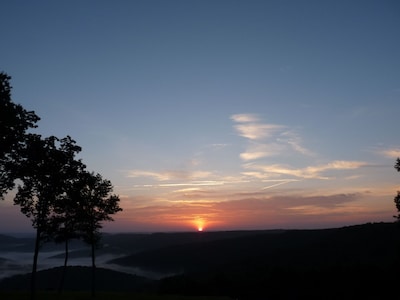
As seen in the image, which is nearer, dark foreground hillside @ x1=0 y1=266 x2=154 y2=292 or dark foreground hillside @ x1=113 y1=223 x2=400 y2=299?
dark foreground hillside @ x1=113 y1=223 x2=400 y2=299

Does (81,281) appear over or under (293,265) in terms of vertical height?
under

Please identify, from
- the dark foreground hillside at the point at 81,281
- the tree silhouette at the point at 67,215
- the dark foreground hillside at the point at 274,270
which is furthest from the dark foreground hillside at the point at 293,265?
the tree silhouette at the point at 67,215

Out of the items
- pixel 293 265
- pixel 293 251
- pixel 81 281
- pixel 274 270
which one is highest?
pixel 293 251

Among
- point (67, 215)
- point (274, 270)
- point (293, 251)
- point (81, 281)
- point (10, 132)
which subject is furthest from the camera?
point (293, 251)

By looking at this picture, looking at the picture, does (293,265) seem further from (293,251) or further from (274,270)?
(274,270)

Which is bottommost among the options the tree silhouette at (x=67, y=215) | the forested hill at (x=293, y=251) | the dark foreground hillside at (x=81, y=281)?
the dark foreground hillside at (x=81, y=281)

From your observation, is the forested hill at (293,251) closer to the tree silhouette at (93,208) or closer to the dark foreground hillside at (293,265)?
the dark foreground hillside at (293,265)

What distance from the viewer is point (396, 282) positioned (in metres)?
67.6

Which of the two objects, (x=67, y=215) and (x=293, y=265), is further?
(x=293, y=265)

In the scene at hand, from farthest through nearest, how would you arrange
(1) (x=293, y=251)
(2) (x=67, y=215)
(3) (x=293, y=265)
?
(1) (x=293, y=251) < (3) (x=293, y=265) < (2) (x=67, y=215)

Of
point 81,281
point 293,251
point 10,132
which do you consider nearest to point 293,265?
point 293,251

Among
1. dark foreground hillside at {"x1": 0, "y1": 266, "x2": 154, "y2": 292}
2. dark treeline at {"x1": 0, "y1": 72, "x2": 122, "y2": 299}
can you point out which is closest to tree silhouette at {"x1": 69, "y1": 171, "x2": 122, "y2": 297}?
dark treeline at {"x1": 0, "y1": 72, "x2": 122, "y2": 299}

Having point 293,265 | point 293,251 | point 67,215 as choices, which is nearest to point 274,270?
point 293,265

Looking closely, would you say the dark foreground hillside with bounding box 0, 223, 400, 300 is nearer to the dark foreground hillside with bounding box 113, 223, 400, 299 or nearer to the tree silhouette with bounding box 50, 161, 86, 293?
the dark foreground hillside with bounding box 113, 223, 400, 299
